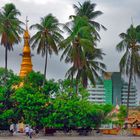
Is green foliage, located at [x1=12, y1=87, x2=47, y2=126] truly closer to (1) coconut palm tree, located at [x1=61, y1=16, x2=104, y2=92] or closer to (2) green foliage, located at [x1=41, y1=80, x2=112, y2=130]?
(2) green foliage, located at [x1=41, y1=80, x2=112, y2=130]

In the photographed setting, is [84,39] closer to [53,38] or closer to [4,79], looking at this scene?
[53,38]

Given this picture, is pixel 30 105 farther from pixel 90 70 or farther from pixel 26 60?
pixel 26 60

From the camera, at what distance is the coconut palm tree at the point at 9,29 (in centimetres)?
5781

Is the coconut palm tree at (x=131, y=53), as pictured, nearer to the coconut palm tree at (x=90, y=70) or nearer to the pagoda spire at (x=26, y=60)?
the coconut palm tree at (x=90, y=70)

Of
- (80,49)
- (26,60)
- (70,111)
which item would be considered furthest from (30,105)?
(26,60)

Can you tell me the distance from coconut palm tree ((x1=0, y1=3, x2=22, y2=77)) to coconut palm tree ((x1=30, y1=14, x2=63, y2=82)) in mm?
2352

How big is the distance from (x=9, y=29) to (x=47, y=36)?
4954 millimetres

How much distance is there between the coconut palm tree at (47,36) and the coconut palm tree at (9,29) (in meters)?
2.35

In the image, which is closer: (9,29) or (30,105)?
(30,105)

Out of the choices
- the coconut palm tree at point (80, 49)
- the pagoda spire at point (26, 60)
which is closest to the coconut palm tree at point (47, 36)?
the coconut palm tree at point (80, 49)

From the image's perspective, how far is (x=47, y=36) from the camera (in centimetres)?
5903

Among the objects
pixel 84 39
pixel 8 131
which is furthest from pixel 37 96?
pixel 84 39

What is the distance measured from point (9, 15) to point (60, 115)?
14.9 metres

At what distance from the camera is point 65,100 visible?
56562 mm
